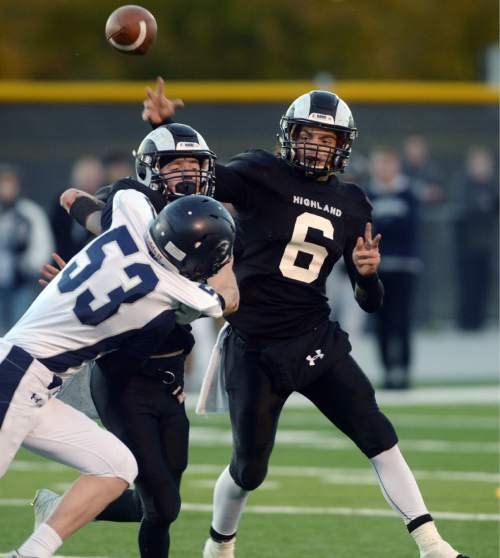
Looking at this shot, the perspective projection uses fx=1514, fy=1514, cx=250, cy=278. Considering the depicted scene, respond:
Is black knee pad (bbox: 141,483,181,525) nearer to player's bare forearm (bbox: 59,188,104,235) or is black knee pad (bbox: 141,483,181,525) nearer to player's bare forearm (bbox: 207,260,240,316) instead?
player's bare forearm (bbox: 207,260,240,316)

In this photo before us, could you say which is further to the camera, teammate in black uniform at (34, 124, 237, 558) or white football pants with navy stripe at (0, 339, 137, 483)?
teammate in black uniform at (34, 124, 237, 558)

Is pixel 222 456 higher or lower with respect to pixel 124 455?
lower

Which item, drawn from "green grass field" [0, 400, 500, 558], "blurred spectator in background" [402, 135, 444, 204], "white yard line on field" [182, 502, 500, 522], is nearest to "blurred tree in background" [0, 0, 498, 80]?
"blurred spectator in background" [402, 135, 444, 204]

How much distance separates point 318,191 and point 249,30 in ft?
69.9

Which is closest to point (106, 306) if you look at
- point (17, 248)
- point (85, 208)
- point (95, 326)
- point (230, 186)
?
point (95, 326)

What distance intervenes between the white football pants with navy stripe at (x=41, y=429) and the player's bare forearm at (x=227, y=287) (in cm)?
65

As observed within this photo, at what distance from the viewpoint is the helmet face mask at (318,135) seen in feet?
19.9

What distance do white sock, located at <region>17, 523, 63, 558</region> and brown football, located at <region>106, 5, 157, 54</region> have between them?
2.26 meters

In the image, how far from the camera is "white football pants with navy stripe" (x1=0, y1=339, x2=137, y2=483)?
504 cm

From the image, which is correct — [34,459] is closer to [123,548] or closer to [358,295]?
[123,548]

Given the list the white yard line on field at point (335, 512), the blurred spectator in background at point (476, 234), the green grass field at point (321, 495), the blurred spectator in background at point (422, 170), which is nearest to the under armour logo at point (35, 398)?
the green grass field at point (321, 495)

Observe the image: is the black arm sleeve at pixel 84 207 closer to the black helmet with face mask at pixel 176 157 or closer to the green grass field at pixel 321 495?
the black helmet with face mask at pixel 176 157

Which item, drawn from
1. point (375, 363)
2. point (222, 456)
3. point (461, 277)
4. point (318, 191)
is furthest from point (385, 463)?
point (461, 277)

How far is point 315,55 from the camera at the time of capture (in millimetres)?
27641
